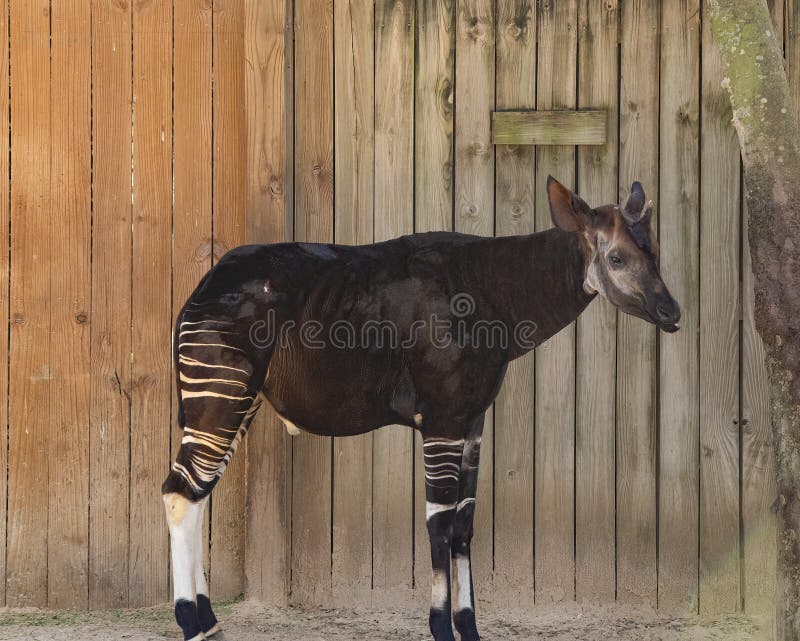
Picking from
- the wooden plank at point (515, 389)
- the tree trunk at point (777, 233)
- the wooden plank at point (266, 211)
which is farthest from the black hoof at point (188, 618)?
the tree trunk at point (777, 233)

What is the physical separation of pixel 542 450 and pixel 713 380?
2.84 feet

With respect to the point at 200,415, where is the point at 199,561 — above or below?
below

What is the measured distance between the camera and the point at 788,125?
3.47 metres

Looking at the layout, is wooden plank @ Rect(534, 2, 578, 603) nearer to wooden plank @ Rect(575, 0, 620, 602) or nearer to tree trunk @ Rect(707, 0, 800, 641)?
wooden plank @ Rect(575, 0, 620, 602)

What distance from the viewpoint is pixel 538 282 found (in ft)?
12.8

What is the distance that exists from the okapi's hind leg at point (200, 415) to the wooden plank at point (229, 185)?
759 millimetres

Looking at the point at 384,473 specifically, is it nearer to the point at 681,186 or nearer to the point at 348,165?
the point at 348,165

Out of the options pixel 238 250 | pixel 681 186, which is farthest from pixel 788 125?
pixel 238 250

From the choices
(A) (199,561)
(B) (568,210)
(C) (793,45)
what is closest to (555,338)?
(B) (568,210)

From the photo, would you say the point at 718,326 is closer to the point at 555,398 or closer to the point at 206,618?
the point at 555,398

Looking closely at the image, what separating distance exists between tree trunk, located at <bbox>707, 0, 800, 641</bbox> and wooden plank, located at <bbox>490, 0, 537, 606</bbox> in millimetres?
1134

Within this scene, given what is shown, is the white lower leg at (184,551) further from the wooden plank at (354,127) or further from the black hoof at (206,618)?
the wooden plank at (354,127)

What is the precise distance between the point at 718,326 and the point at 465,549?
162 centimetres

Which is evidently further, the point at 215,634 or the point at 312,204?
the point at 312,204
